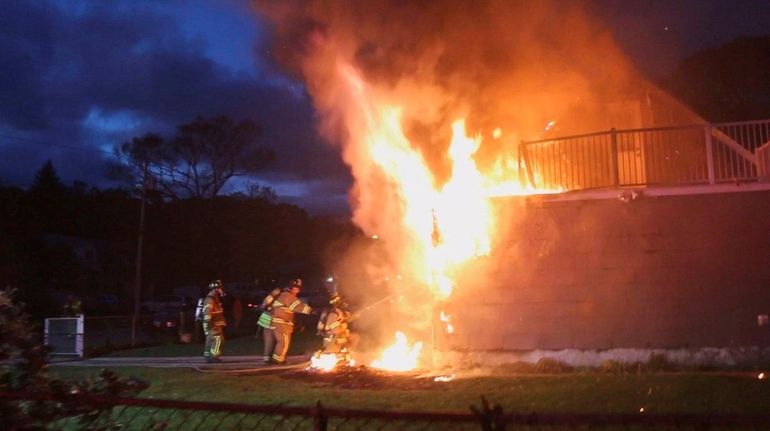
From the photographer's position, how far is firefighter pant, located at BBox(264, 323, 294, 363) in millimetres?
14414

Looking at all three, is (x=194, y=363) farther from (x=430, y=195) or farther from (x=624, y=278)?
(x=624, y=278)

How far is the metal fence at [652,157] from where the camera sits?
11492 millimetres

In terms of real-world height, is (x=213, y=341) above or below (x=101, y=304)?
below

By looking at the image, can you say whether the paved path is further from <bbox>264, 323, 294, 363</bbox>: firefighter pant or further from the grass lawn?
the grass lawn

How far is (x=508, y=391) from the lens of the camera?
9477 mm

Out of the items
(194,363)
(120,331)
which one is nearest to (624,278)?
(194,363)

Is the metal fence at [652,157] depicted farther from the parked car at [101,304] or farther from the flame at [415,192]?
the parked car at [101,304]

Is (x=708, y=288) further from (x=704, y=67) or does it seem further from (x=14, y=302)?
(x=704, y=67)

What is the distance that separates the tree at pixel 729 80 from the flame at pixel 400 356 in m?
13.5

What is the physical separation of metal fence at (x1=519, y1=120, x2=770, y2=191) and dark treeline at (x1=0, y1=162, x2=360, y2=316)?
96.6ft

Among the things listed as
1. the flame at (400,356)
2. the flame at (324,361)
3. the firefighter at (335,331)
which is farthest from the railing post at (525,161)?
the flame at (324,361)

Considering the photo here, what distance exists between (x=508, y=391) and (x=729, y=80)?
17791 mm

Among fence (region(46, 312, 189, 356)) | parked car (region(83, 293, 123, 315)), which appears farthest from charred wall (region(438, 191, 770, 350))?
parked car (region(83, 293, 123, 315))

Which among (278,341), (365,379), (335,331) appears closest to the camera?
(365,379)
